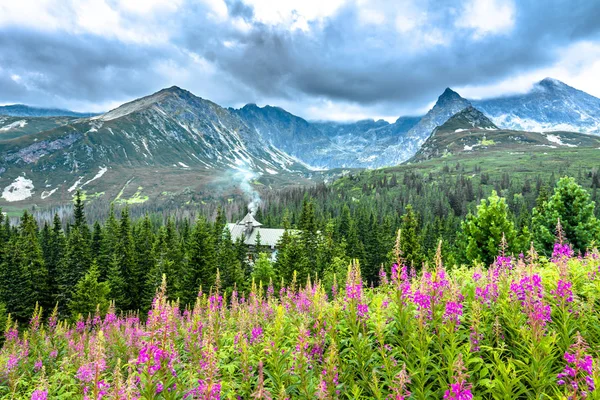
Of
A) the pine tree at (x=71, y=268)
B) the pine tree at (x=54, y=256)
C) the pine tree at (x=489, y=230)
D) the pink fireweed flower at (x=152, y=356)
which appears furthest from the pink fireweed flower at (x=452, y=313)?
the pine tree at (x=71, y=268)

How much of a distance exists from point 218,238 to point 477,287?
69.1 metres

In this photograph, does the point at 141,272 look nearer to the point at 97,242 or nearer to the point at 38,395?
the point at 97,242

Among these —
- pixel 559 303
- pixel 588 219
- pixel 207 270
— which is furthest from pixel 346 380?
pixel 207 270

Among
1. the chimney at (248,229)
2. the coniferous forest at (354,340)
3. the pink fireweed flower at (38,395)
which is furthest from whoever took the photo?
the chimney at (248,229)

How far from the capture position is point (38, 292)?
1799 inches

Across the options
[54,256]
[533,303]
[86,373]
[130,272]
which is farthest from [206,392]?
[54,256]

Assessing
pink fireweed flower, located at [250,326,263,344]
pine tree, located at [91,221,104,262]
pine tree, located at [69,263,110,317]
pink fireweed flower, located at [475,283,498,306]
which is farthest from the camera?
pine tree, located at [91,221,104,262]

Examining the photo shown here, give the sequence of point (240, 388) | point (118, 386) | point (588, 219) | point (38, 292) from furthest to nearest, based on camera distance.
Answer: point (38, 292), point (588, 219), point (240, 388), point (118, 386)

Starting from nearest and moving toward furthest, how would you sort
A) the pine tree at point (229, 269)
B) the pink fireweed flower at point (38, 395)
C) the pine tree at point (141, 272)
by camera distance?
1. the pink fireweed flower at point (38, 395)
2. the pine tree at point (229, 269)
3. the pine tree at point (141, 272)

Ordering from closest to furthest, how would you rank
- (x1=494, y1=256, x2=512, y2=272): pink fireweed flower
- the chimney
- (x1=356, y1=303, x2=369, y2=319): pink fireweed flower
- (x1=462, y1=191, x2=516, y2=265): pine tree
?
(x1=356, y1=303, x2=369, y2=319): pink fireweed flower, (x1=494, y1=256, x2=512, y2=272): pink fireweed flower, (x1=462, y1=191, x2=516, y2=265): pine tree, the chimney

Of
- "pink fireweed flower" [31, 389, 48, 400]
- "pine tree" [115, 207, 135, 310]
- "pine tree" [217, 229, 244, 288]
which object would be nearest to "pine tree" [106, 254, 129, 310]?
"pine tree" [115, 207, 135, 310]

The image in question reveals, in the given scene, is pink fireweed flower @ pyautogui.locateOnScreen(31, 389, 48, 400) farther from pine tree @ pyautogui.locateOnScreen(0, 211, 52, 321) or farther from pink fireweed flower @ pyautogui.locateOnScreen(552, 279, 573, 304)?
pine tree @ pyautogui.locateOnScreen(0, 211, 52, 321)

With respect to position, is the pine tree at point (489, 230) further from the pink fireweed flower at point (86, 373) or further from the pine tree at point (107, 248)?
the pine tree at point (107, 248)

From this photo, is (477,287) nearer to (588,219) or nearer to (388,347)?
(388,347)
